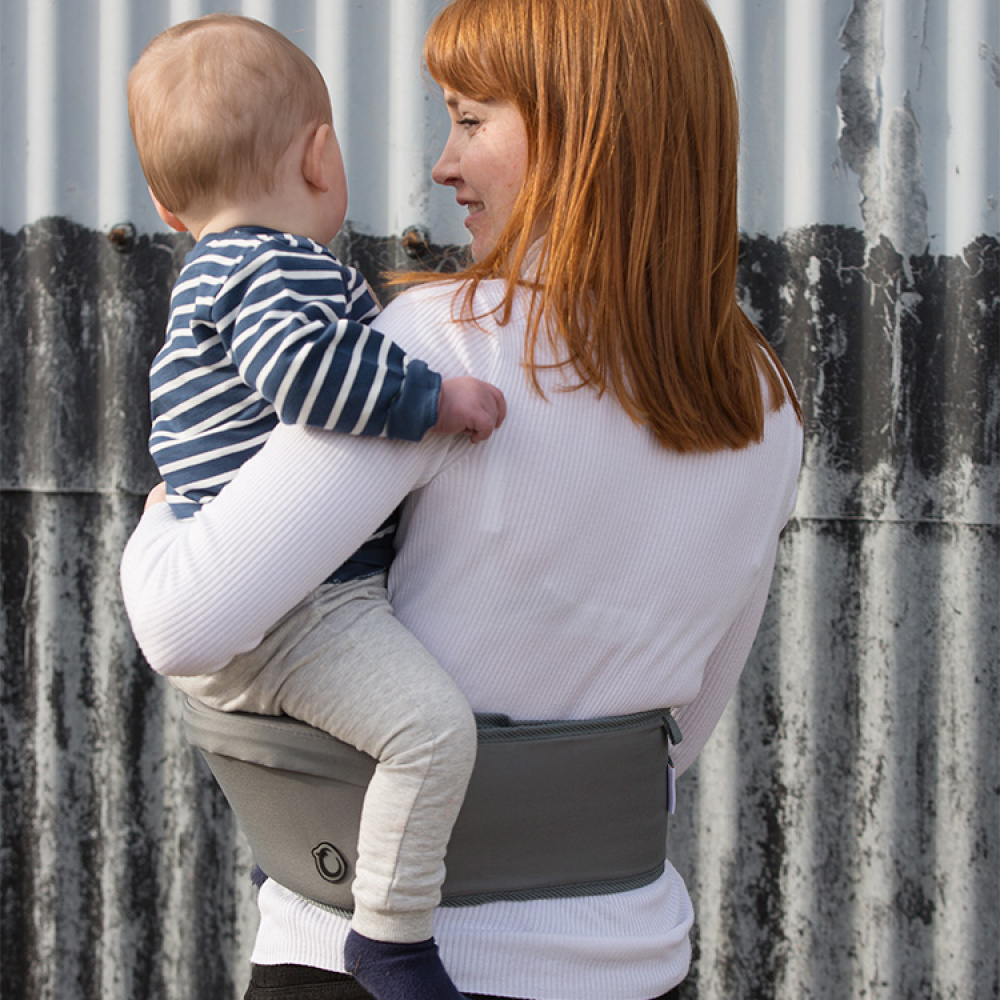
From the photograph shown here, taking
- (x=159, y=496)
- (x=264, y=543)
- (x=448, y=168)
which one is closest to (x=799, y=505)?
(x=448, y=168)

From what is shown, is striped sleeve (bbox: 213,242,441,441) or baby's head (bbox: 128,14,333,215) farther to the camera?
baby's head (bbox: 128,14,333,215)

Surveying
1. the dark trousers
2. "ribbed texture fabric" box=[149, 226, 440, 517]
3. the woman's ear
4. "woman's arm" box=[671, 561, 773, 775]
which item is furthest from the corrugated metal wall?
the dark trousers

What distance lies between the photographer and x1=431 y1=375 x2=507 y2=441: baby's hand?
36.7 inches

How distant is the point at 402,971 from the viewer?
964 mm

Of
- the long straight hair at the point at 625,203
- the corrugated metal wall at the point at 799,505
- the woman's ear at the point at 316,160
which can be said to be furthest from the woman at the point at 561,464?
the corrugated metal wall at the point at 799,505

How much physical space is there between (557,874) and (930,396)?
1663 mm

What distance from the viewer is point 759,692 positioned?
2.37 metres

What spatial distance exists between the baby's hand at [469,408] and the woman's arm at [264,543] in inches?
1.1

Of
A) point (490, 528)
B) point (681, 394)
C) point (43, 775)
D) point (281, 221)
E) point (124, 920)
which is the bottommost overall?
point (124, 920)

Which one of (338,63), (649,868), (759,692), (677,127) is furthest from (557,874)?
(338,63)

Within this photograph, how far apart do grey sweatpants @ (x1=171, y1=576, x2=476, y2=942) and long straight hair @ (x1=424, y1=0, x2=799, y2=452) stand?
281 millimetres

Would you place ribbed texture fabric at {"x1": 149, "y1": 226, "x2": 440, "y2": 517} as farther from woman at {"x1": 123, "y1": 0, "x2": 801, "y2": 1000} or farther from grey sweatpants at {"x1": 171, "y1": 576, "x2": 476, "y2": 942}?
grey sweatpants at {"x1": 171, "y1": 576, "x2": 476, "y2": 942}

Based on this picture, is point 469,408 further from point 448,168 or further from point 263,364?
point 448,168

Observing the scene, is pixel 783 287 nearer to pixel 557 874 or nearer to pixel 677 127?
pixel 677 127
